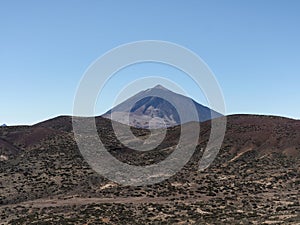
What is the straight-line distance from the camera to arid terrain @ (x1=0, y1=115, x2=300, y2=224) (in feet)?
135

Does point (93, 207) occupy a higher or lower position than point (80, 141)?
lower

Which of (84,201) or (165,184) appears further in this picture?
(165,184)

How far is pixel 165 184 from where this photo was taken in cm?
5919

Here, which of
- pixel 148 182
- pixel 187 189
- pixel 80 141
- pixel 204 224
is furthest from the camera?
pixel 80 141

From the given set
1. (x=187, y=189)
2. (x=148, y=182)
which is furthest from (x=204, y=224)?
(x=148, y=182)

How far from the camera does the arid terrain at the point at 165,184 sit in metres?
41.3

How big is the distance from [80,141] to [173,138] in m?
20.7

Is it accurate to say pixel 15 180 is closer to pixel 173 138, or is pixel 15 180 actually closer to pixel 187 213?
pixel 187 213

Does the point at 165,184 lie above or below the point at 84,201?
above

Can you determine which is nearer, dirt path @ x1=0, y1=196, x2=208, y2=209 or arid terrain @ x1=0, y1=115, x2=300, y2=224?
arid terrain @ x1=0, y1=115, x2=300, y2=224

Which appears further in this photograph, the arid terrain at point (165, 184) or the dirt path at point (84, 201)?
the dirt path at point (84, 201)

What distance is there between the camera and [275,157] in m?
→ 70.1

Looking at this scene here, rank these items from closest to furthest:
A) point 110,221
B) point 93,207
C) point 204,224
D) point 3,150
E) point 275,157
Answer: point 204,224
point 110,221
point 93,207
point 275,157
point 3,150

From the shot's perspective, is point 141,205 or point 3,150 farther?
point 3,150
